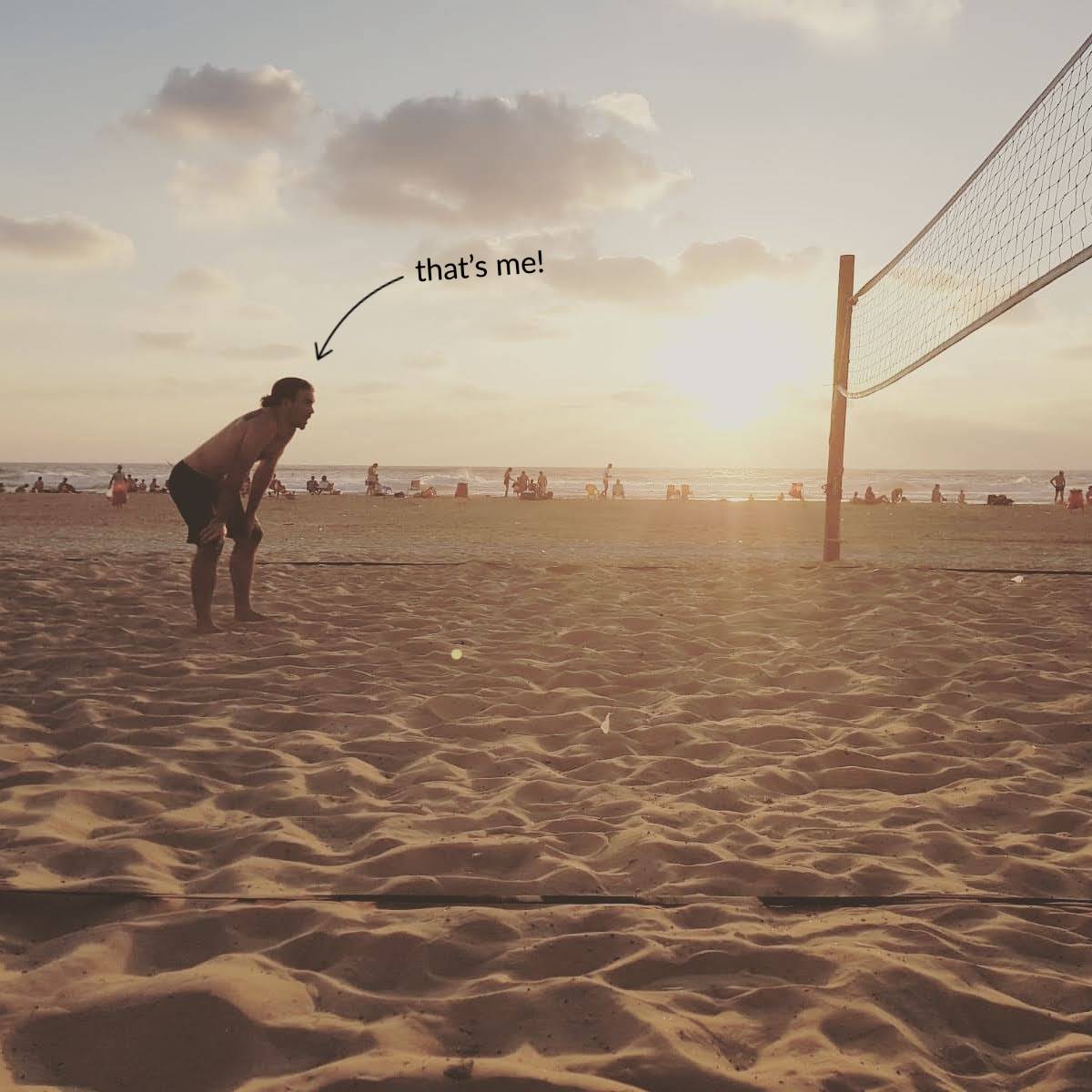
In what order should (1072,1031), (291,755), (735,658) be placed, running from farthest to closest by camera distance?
(735,658) → (291,755) → (1072,1031)

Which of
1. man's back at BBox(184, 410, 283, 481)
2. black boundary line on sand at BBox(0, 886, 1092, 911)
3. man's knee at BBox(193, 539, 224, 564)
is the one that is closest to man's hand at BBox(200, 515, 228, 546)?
man's knee at BBox(193, 539, 224, 564)

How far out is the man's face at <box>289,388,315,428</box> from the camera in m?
5.42

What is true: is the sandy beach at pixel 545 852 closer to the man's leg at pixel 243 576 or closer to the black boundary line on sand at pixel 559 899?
the black boundary line on sand at pixel 559 899

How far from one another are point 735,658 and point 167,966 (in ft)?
12.0

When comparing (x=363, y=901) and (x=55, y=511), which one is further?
(x=55, y=511)

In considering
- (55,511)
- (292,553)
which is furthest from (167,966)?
(55,511)

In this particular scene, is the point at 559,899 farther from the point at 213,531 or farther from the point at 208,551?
the point at 208,551

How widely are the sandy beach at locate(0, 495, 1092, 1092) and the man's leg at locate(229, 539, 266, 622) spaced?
0.73 feet

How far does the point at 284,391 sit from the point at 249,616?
61.0 inches

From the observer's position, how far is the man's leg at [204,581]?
543 centimetres

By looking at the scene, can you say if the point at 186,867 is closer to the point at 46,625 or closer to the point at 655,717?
the point at 655,717

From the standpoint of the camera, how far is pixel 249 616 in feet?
19.4

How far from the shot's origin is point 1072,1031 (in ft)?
6.01

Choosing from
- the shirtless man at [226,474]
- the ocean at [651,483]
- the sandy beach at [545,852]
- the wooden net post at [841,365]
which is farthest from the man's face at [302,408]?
the ocean at [651,483]
